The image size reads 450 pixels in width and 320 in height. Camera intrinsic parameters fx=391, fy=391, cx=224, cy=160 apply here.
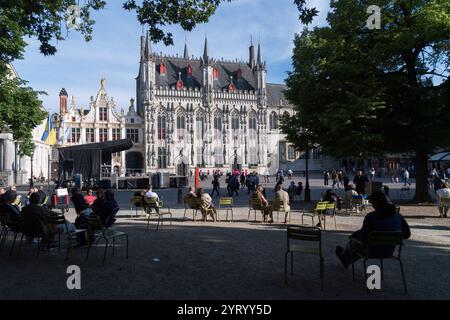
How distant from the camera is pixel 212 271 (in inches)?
249

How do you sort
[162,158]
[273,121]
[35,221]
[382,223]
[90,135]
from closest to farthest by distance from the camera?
[382,223] → [35,221] → [90,135] → [162,158] → [273,121]

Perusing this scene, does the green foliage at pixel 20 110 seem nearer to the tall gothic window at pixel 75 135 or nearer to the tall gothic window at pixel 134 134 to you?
the tall gothic window at pixel 75 135

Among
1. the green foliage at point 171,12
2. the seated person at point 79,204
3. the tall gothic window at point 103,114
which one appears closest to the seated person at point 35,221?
the seated person at point 79,204

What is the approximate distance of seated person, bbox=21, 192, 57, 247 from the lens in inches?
293

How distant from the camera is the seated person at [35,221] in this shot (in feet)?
24.4

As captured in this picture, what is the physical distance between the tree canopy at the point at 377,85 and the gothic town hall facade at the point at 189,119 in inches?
1545

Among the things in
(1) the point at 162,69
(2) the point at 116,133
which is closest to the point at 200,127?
(1) the point at 162,69

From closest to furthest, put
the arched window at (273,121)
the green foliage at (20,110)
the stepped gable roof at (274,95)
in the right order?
the green foliage at (20,110) < the arched window at (273,121) < the stepped gable roof at (274,95)

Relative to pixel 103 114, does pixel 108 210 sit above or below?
below

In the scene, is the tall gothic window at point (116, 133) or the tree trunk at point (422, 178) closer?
the tree trunk at point (422, 178)

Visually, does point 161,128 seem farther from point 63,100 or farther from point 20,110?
point 20,110

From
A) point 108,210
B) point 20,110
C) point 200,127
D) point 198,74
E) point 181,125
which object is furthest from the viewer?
point 198,74

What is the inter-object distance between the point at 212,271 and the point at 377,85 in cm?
1474
